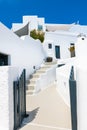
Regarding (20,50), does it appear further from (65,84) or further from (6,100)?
(6,100)

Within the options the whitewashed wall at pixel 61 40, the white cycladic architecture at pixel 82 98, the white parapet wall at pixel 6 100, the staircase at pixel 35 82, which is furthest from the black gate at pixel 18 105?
the whitewashed wall at pixel 61 40

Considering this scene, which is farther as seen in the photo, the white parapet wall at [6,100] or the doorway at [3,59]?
the doorway at [3,59]

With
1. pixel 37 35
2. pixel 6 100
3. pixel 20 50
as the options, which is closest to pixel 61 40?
pixel 37 35

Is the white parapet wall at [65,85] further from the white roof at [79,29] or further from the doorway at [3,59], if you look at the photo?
the white roof at [79,29]

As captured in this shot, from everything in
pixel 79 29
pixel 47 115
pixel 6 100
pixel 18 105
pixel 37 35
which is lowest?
pixel 47 115

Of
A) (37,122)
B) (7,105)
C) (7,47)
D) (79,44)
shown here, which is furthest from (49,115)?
(7,47)

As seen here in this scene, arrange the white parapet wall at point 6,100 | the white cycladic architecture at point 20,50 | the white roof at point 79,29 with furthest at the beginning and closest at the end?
the white roof at point 79,29
the white cycladic architecture at point 20,50
the white parapet wall at point 6,100

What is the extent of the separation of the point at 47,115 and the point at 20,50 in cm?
902

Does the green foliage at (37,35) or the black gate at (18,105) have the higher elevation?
the green foliage at (37,35)

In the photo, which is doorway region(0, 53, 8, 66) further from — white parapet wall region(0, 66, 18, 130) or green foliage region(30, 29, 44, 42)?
green foliage region(30, 29, 44, 42)

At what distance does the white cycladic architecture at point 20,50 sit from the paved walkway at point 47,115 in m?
3.96

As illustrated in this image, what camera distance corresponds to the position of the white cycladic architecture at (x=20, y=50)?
15047 mm

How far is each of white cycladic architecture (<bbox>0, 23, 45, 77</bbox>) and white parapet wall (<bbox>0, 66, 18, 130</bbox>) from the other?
5934 mm

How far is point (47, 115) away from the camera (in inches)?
420
